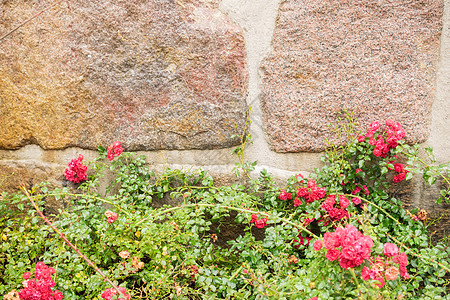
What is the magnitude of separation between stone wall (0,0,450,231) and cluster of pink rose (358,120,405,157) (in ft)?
0.16

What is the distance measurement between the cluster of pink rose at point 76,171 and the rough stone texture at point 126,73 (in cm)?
8

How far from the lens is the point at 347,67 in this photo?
3.72 ft

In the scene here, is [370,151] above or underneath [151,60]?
underneath

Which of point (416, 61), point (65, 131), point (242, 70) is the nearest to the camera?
point (416, 61)

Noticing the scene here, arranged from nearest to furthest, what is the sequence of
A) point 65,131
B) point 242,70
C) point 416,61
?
1. point 416,61
2. point 242,70
3. point 65,131

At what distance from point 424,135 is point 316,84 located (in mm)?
427

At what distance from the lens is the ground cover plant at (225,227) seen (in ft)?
3.36

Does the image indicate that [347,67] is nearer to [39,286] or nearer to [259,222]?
[259,222]

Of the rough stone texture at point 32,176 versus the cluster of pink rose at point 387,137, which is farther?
the rough stone texture at point 32,176

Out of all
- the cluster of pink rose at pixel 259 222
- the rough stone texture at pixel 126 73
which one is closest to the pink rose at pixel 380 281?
the cluster of pink rose at pixel 259 222

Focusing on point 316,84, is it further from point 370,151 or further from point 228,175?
point 228,175

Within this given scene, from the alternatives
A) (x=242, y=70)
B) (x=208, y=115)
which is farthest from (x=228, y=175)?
(x=242, y=70)

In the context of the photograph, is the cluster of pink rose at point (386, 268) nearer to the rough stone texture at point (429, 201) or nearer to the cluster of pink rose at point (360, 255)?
the cluster of pink rose at point (360, 255)

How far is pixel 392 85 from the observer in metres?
1.11
